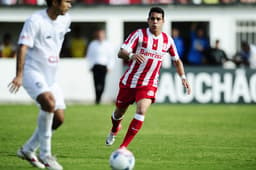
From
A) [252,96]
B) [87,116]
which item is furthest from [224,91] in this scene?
[87,116]

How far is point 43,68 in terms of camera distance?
977cm

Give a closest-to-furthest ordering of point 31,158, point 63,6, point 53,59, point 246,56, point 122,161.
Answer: point 122,161, point 63,6, point 53,59, point 31,158, point 246,56

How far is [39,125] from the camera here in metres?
9.63

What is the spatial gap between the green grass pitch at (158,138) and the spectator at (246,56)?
4081 mm

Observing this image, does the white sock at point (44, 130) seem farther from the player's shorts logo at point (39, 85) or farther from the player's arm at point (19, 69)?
the player's arm at point (19, 69)

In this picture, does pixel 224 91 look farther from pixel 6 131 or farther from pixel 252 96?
pixel 6 131

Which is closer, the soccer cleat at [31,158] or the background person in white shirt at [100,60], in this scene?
the soccer cleat at [31,158]

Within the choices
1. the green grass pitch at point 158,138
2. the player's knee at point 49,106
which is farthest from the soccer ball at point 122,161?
the player's knee at point 49,106

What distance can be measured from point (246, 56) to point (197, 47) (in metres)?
1.76

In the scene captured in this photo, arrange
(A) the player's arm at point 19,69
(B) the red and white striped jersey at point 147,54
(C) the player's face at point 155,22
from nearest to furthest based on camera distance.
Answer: (A) the player's arm at point 19,69
(C) the player's face at point 155,22
(B) the red and white striped jersey at point 147,54

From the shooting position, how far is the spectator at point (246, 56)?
1046 inches

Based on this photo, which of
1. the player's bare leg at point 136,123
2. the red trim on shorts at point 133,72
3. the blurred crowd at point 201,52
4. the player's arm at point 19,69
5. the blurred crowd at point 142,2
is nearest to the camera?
the player's arm at point 19,69

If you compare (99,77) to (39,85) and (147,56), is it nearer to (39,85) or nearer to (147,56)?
(147,56)

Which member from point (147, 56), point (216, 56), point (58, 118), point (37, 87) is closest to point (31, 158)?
point (58, 118)
